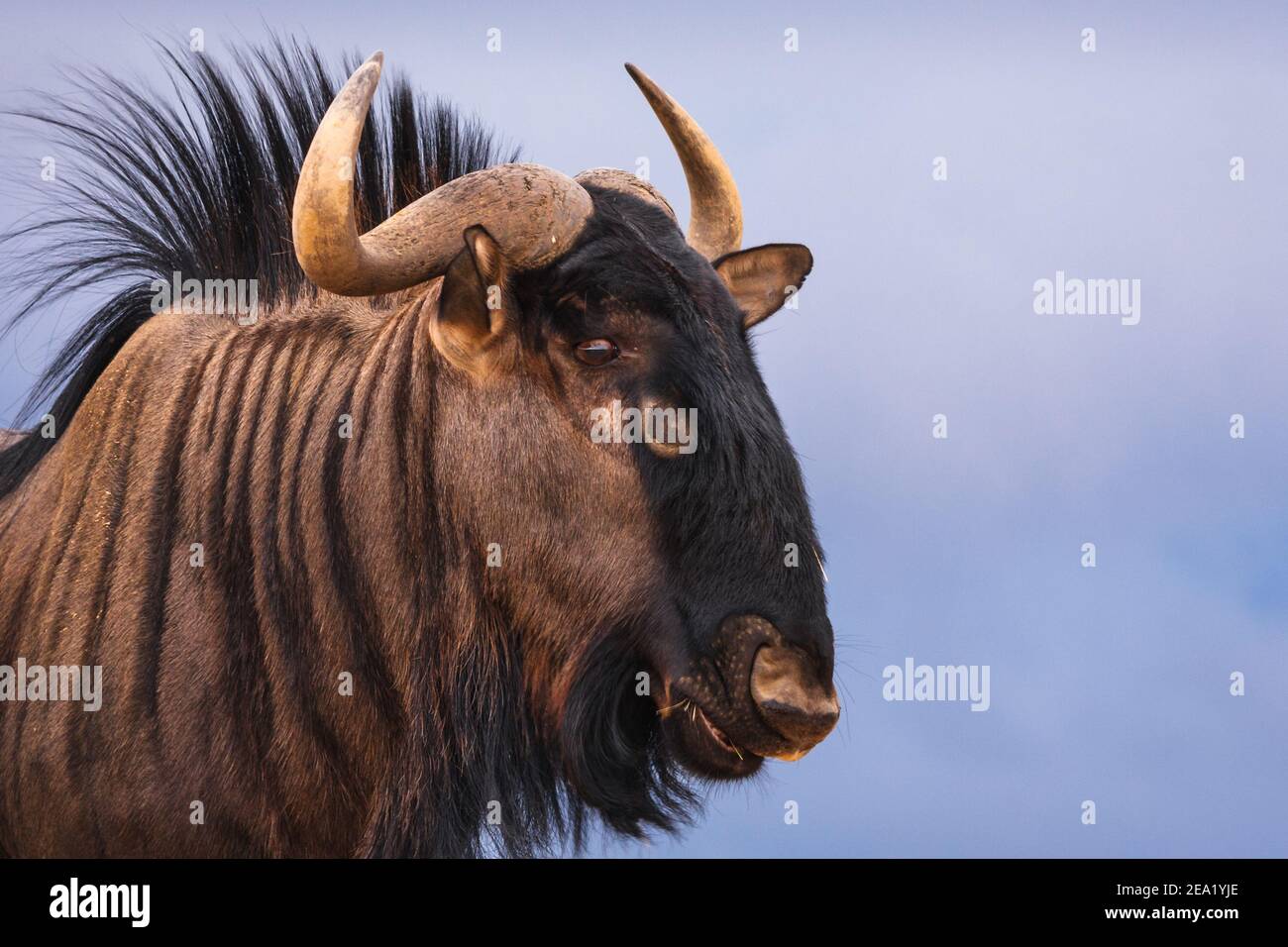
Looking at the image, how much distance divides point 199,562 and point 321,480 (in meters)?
0.65

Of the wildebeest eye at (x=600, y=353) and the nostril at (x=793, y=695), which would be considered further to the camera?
the wildebeest eye at (x=600, y=353)

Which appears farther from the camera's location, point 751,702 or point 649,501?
point 649,501

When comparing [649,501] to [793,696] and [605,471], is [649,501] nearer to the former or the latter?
[605,471]

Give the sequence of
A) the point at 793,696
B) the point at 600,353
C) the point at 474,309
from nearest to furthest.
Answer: the point at 793,696
the point at 600,353
the point at 474,309

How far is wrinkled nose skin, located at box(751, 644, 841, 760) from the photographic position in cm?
546

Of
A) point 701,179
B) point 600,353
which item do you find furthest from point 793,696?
point 701,179

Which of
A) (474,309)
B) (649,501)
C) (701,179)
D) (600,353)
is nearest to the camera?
(649,501)

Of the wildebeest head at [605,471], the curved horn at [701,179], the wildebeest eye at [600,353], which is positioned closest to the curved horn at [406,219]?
the wildebeest head at [605,471]

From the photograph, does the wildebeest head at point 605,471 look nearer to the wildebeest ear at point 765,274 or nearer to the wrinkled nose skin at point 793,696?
the wrinkled nose skin at point 793,696

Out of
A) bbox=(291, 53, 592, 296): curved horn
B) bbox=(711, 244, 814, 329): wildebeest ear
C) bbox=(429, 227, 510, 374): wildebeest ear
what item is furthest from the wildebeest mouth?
bbox=(711, 244, 814, 329): wildebeest ear

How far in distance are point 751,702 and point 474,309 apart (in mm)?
1797

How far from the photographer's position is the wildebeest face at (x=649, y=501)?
221 inches

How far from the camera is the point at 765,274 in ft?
23.6

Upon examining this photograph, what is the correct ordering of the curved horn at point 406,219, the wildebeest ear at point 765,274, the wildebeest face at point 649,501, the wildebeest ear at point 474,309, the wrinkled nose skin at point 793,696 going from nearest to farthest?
the wrinkled nose skin at point 793,696 → the wildebeest face at point 649,501 → the curved horn at point 406,219 → the wildebeest ear at point 474,309 → the wildebeest ear at point 765,274
